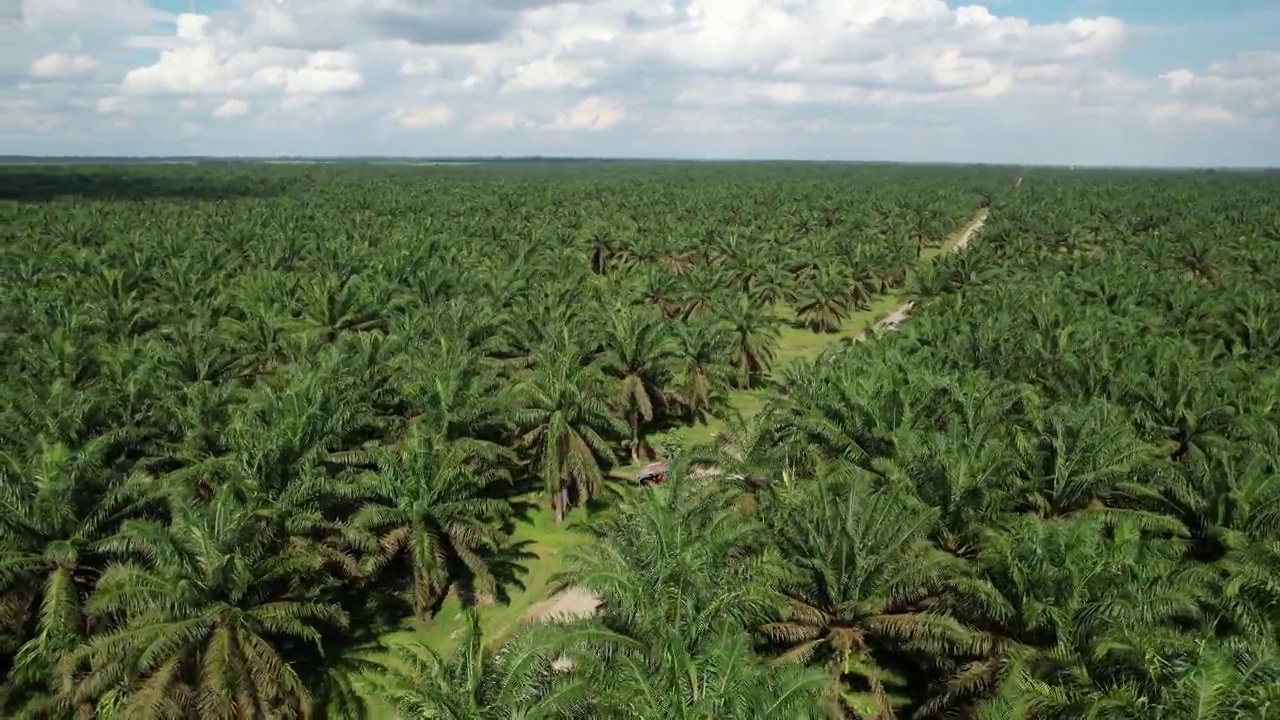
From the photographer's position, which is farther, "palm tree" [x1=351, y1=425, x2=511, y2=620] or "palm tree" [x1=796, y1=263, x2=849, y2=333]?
"palm tree" [x1=796, y1=263, x2=849, y2=333]

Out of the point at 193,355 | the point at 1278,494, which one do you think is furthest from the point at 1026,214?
the point at 193,355

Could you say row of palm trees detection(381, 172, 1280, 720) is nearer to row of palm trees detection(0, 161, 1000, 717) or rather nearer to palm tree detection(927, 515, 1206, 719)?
palm tree detection(927, 515, 1206, 719)

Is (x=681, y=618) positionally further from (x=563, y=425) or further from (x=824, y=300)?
(x=824, y=300)

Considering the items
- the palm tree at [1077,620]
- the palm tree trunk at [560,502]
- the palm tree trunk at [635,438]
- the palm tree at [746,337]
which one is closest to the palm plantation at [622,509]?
the palm tree at [1077,620]

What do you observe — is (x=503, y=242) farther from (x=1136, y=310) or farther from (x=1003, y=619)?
(x=1003, y=619)

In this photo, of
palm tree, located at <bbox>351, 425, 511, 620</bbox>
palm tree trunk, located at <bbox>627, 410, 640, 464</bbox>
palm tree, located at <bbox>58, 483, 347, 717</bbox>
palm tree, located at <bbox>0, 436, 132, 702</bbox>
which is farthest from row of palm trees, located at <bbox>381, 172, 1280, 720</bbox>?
palm tree, located at <bbox>0, 436, 132, 702</bbox>

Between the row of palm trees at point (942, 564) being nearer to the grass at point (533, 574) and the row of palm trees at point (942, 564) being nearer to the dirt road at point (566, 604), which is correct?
the grass at point (533, 574)

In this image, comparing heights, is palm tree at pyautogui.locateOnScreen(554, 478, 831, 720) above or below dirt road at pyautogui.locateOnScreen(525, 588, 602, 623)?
above
